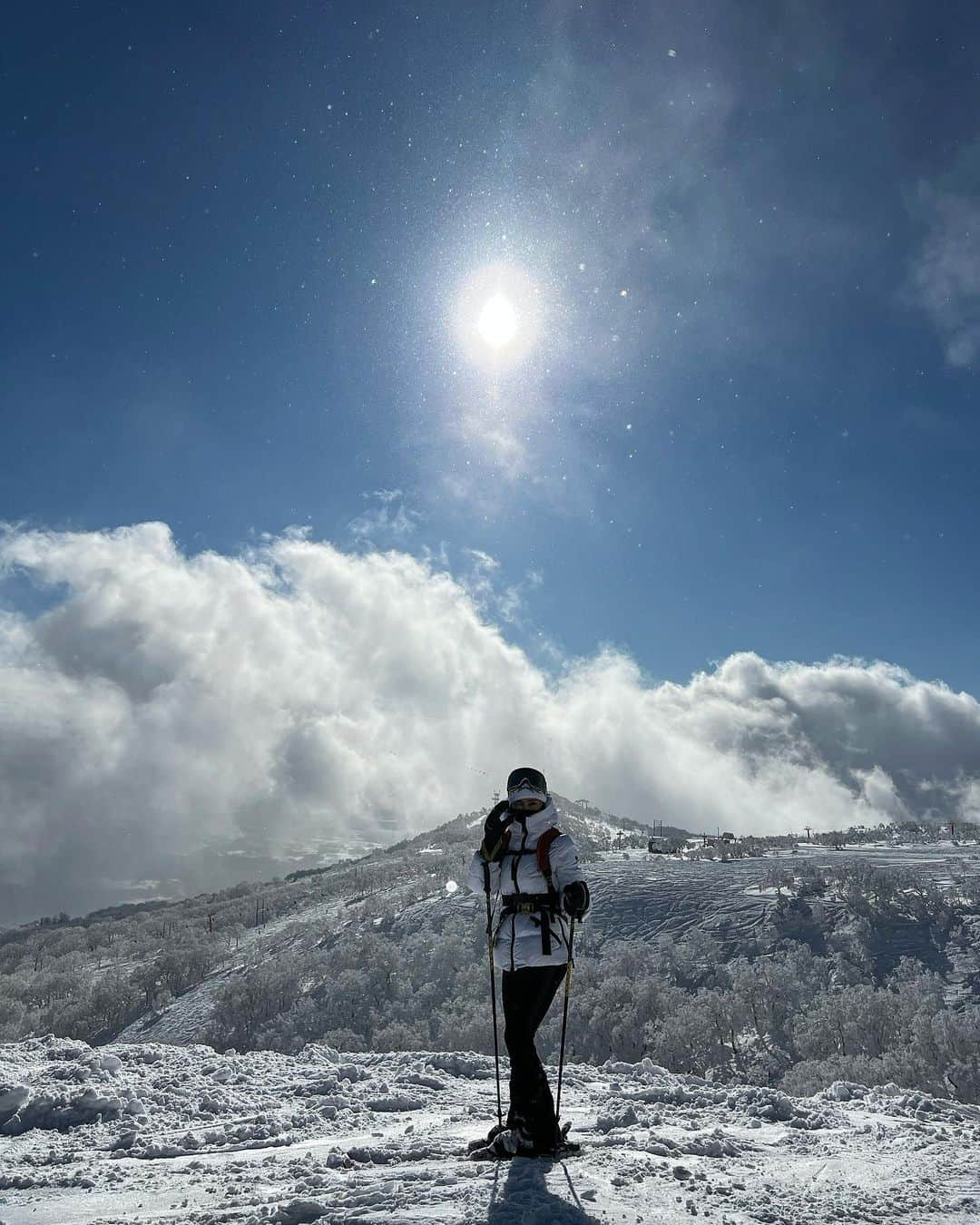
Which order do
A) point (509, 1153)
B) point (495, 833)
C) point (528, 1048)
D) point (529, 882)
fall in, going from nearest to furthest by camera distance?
point (509, 1153) → point (528, 1048) → point (529, 882) → point (495, 833)

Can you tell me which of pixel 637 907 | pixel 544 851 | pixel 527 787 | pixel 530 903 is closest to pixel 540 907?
pixel 530 903

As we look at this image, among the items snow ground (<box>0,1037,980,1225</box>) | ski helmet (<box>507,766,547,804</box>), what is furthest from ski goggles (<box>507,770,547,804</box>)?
snow ground (<box>0,1037,980,1225</box>)

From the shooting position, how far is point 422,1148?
6383 millimetres

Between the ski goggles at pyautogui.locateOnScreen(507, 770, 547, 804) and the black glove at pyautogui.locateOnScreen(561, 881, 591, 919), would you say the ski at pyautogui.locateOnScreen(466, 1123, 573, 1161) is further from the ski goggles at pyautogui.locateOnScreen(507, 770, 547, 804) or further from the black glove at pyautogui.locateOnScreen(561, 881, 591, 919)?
the ski goggles at pyautogui.locateOnScreen(507, 770, 547, 804)

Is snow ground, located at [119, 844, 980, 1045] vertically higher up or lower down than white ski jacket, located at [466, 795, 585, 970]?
lower down

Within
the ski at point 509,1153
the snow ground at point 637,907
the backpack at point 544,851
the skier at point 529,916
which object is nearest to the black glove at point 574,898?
the skier at point 529,916

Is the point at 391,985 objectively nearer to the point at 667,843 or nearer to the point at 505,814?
the point at 667,843

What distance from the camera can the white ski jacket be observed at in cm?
657

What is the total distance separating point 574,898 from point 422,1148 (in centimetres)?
259

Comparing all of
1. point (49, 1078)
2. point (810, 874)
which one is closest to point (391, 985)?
point (810, 874)

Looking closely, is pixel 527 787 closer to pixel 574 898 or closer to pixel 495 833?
pixel 495 833

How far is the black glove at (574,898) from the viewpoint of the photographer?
6.54 metres

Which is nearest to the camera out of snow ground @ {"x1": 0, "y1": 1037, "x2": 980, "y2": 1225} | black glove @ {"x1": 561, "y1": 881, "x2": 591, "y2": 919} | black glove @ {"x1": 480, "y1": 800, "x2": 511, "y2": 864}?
snow ground @ {"x1": 0, "y1": 1037, "x2": 980, "y2": 1225}

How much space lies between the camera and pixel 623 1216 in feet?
14.5
